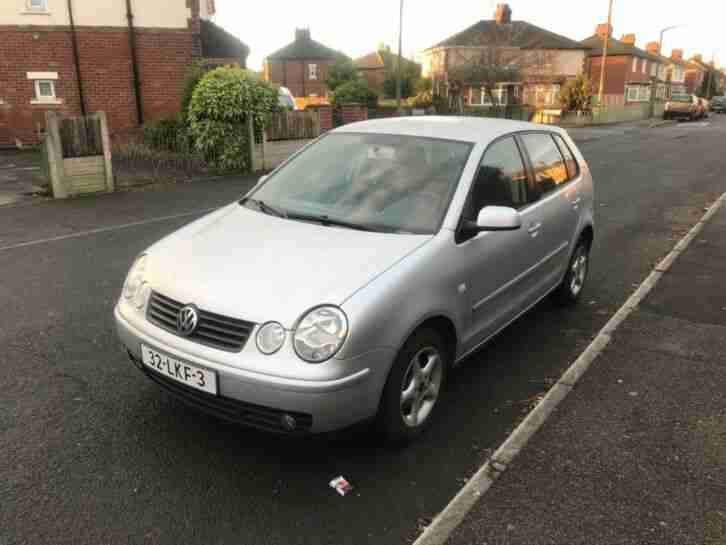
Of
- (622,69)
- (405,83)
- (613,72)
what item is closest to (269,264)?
(405,83)

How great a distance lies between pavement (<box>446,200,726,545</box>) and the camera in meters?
2.76

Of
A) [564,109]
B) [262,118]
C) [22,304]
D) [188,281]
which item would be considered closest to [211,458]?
[188,281]

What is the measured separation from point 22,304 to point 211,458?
3.25 meters

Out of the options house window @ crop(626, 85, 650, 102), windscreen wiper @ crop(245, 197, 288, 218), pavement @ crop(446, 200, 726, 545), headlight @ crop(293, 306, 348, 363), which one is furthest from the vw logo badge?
house window @ crop(626, 85, 650, 102)

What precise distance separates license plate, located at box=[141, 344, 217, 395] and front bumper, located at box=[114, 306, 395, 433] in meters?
0.03

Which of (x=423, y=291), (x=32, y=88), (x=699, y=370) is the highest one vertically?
(x=32, y=88)

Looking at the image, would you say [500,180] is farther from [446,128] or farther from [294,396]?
[294,396]

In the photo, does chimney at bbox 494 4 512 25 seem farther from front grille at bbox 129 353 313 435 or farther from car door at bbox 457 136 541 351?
front grille at bbox 129 353 313 435

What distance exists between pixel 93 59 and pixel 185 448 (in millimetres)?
17875

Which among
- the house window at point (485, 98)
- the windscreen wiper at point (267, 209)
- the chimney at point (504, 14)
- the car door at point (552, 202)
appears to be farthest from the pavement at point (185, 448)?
the chimney at point (504, 14)

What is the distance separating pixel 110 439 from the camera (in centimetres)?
339

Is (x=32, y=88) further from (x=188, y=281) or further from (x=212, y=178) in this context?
(x=188, y=281)

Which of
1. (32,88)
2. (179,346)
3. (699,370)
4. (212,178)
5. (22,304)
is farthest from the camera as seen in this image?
(32,88)

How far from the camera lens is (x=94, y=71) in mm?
18219
